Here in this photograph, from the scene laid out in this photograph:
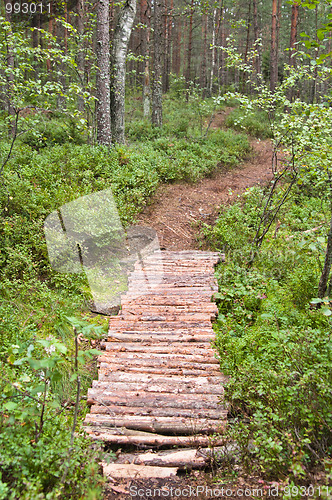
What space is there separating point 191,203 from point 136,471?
8.63 meters

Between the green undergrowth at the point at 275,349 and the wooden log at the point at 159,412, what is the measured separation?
254 mm

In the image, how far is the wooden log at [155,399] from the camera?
4.19 metres

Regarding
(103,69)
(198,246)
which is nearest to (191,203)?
(198,246)

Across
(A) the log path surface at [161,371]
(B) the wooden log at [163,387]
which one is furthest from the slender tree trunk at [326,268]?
(B) the wooden log at [163,387]

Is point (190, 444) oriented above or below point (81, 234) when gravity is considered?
below

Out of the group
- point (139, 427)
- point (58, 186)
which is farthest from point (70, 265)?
point (139, 427)

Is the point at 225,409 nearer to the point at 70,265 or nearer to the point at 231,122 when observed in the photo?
the point at 70,265

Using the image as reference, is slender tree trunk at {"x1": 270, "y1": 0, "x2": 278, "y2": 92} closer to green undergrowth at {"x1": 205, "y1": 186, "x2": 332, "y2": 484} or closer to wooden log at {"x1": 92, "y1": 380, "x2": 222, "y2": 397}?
green undergrowth at {"x1": 205, "y1": 186, "x2": 332, "y2": 484}

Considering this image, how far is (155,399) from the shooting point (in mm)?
4289

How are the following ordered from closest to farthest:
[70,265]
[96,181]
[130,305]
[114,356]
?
[114,356], [130,305], [70,265], [96,181]

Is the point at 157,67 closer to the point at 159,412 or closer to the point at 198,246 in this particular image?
the point at 198,246

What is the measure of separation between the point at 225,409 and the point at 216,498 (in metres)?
1.13

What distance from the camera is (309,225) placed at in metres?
8.64

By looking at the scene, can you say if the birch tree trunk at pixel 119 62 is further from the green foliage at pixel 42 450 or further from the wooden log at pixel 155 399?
the green foliage at pixel 42 450
